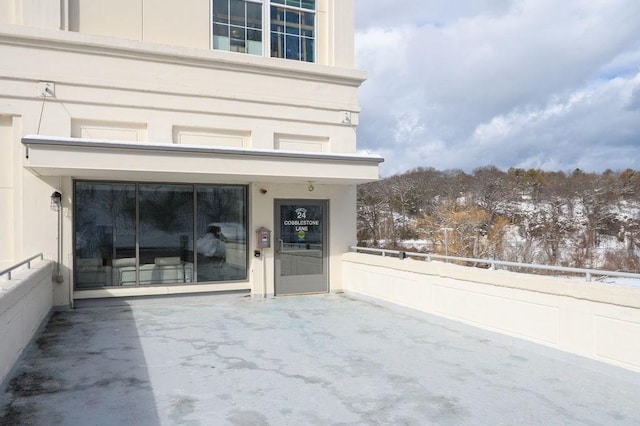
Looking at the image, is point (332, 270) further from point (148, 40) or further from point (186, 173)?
point (148, 40)

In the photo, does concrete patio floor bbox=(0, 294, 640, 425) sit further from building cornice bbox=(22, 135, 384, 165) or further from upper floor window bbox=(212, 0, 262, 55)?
upper floor window bbox=(212, 0, 262, 55)

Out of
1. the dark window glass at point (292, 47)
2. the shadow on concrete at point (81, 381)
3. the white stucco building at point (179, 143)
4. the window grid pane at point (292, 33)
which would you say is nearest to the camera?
the shadow on concrete at point (81, 381)

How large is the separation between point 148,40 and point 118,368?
693 cm

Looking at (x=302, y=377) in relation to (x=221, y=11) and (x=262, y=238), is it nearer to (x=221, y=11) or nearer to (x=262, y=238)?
(x=262, y=238)

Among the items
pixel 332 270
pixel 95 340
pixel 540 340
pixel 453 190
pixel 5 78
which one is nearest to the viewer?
pixel 540 340

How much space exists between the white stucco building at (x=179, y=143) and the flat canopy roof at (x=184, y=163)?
26 millimetres

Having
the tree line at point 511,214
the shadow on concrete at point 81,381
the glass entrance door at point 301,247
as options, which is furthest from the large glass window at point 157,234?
the tree line at point 511,214

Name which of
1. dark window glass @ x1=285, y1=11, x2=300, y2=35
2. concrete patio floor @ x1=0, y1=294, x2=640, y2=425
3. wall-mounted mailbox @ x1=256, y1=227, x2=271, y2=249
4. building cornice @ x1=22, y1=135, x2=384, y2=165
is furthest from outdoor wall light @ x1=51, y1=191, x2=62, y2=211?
dark window glass @ x1=285, y1=11, x2=300, y2=35

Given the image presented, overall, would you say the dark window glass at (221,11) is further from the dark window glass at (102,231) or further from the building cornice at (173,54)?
the dark window glass at (102,231)

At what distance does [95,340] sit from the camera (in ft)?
22.9

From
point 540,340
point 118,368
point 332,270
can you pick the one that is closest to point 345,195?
point 332,270

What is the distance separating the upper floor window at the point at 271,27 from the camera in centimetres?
1084

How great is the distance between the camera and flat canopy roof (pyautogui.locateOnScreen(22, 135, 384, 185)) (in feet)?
26.3

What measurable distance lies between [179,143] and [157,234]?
6.16ft
